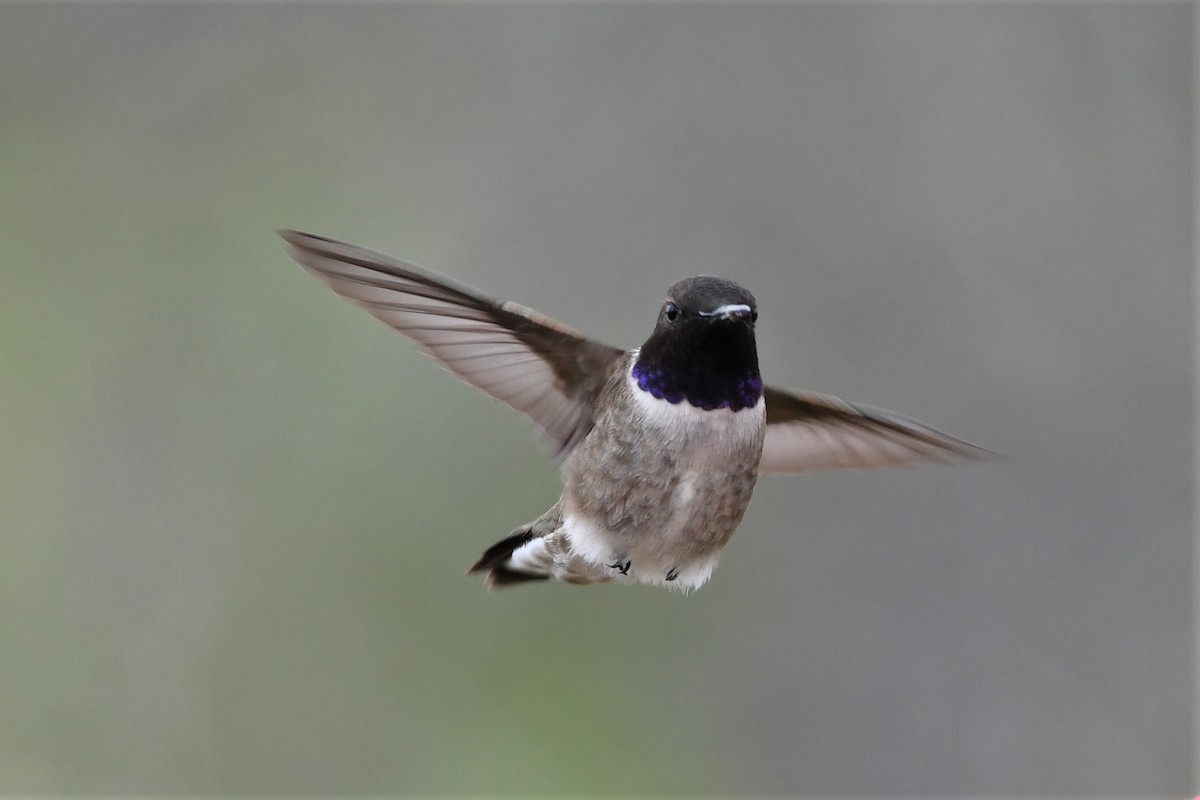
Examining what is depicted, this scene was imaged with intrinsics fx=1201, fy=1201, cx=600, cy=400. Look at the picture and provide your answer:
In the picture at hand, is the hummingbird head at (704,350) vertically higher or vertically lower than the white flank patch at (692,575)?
higher

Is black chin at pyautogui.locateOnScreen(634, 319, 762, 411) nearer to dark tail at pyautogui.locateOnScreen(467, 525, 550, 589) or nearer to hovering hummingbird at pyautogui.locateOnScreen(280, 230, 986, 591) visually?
hovering hummingbird at pyautogui.locateOnScreen(280, 230, 986, 591)

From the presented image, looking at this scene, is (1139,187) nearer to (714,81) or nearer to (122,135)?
(714,81)

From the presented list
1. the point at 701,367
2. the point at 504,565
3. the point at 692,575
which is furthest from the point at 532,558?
the point at 701,367

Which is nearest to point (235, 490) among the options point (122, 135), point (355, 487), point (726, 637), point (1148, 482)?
point (355, 487)

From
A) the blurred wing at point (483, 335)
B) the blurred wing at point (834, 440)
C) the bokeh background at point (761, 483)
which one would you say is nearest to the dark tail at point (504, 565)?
the blurred wing at point (483, 335)

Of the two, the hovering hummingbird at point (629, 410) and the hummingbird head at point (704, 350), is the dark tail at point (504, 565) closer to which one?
the hovering hummingbird at point (629, 410)

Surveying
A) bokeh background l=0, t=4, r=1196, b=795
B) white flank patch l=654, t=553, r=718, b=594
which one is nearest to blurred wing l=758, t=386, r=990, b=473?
white flank patch l=654, t=553, r=718, b=594
